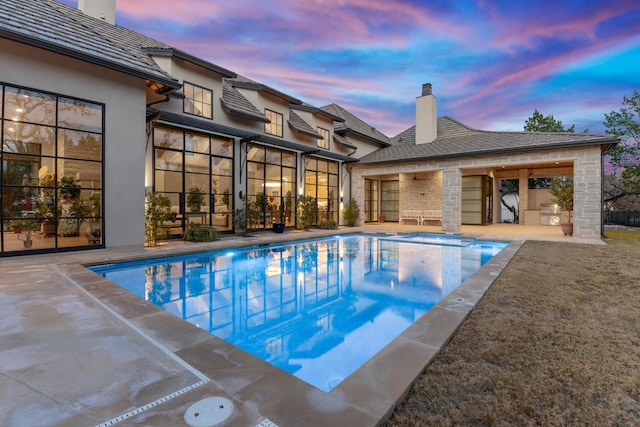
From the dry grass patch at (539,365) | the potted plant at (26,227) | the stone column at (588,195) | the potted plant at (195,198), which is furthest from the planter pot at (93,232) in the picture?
the stone column at (588,195)

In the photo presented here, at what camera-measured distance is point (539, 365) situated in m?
2.42

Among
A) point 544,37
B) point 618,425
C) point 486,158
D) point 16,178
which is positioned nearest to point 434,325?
point 618,425

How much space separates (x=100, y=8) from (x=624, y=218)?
1104 inches

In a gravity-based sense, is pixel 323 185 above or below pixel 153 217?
above

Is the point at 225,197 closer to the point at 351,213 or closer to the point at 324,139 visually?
the point at 324,139

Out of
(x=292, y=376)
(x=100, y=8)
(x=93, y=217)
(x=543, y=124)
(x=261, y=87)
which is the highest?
(x=543, y=124)

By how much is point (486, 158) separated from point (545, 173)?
24.4 feet

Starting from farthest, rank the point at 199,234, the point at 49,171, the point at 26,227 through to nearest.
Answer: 1. the point at 199,234
2. the point at 49,171
3. the point at 26,227

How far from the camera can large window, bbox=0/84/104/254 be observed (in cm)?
682

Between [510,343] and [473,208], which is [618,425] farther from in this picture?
[473,208]

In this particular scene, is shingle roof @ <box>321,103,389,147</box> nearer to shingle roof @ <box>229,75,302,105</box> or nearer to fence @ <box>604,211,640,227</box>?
shingle roof @ <box>229,75,302,105</box>

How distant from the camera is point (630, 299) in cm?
412

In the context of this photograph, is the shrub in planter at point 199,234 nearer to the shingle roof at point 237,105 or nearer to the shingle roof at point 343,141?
the shingle roof at point 237,105

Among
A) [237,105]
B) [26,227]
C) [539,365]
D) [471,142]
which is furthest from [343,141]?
[539,365]
